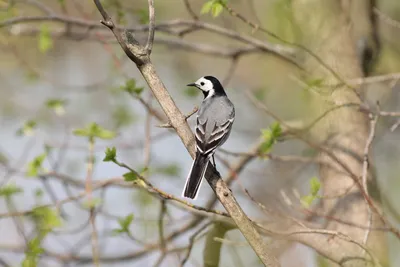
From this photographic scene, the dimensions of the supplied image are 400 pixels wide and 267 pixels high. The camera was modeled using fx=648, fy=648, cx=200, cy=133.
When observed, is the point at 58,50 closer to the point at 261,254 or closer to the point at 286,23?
the point at 286,23

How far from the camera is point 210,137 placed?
4.61 meters

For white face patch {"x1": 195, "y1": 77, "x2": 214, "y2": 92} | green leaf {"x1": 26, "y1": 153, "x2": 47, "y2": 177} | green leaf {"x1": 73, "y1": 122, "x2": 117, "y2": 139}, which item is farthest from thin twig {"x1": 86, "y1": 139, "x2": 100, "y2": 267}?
white face patch {"x1": 195, "y1": 77, "x2": 214, "y2": 92}

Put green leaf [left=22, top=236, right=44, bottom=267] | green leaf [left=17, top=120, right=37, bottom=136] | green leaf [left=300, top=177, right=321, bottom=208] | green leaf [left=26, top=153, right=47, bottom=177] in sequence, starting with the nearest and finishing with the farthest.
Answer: green leaf [left=300, top=177, right=321, bottom=208] < green leaf [left=22, top=236, right=44, bottom=267] < green leaf [left=26, top=153, right=47, bottom=177] < green leaf [left=17, top=120, right=37, bottom=136]

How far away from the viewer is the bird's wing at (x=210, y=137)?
4258mm

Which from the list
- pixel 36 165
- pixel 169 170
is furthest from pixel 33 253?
pixel 169 170

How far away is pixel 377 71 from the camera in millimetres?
6953

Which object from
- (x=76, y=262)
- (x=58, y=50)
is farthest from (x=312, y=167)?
(x=58, y=50)

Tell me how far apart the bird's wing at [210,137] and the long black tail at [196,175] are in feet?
0.17

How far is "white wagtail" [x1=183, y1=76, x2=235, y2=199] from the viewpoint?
4203 millimetres

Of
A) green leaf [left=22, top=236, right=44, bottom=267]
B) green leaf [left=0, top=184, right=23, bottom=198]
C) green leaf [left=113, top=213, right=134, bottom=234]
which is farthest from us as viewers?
green leaf [left=0, top=184, right=23, bottom=198]

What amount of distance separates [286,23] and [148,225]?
8.00 ft

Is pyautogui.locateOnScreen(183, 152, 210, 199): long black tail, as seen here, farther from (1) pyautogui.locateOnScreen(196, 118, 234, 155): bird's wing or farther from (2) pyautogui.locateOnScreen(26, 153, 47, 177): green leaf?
(2) pyautogui.locateOnScreen(26, 153, 47, 177): green leaf

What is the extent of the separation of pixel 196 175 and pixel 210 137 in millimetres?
500

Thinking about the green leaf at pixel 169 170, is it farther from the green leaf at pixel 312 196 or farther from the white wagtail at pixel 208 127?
the green leaf at pixel 312 196
